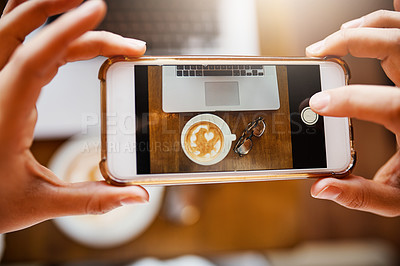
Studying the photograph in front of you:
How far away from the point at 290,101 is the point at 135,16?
13.6 inches

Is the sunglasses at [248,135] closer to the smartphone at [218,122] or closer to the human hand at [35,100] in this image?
the smartphone at [218,122]

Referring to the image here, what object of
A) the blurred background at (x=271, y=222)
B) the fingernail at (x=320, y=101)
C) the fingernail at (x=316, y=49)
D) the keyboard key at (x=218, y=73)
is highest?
the fingernail at (x=316, y=49)

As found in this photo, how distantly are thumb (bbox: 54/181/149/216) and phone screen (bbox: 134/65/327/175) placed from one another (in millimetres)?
32

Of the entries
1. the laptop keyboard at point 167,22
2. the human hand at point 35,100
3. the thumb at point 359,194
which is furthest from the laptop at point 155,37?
the thumb at point 359,194

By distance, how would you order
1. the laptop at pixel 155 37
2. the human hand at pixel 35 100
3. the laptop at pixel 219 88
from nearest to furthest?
the human hand at pixel 35 100, the laptop at pixel 219 88, the laptop at pixel 155 37

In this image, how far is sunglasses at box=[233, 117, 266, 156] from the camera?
36 centimetres

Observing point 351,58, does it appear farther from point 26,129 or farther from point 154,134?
point 26,129

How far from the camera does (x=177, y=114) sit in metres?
0.36

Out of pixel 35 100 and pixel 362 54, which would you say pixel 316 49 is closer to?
pixel 362 54

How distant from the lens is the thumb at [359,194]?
360 mm

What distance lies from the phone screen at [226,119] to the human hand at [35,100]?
0.17 feet

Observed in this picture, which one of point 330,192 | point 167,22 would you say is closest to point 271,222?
point 330,192

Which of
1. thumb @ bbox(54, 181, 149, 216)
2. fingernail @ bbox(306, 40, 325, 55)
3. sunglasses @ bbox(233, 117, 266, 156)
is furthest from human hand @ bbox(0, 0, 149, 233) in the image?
fingernail @ bbox(306, 40, 325, 55)

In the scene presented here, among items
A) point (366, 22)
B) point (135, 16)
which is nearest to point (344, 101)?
point (366, 22)
